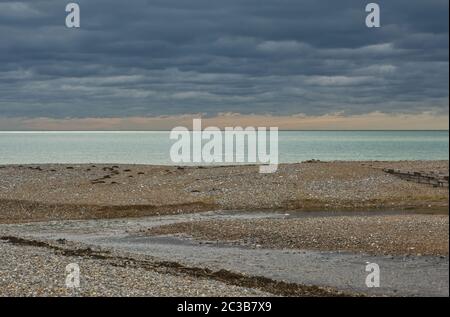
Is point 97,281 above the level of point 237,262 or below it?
above

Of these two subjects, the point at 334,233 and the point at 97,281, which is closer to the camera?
the point at 97,281

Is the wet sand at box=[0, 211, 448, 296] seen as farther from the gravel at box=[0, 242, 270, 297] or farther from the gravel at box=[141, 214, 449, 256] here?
the gravel at box=[141, 214, 449, 256]

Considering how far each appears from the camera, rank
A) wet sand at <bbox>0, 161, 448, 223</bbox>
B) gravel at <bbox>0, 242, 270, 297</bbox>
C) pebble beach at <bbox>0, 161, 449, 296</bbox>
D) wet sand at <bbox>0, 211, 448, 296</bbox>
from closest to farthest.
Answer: gravel at <bbox>0, 242, 270, 297</bbox> < wet sand at <bbox>0, 211, 448, 296</bbox> < pebble beach at <bbox>0, 161, 449, 296</bbox> < wet sand at <bbox>0, 161, 448, 223</bbox>

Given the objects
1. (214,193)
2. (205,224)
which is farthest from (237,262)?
(214,193)

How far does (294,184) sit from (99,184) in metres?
20.5

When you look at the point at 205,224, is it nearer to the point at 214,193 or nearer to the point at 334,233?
the point at 334,233

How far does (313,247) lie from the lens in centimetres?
3291

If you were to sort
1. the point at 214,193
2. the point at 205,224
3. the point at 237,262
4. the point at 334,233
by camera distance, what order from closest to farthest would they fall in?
the point at 237,262 < the point at 334,233 < the point at 205,224 < the point at 214,193

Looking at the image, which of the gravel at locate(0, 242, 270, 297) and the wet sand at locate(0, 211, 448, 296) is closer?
the gravel at locate(0, 242, 270, 297)

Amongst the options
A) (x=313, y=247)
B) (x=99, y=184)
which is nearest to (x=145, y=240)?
(x=313, y=247)

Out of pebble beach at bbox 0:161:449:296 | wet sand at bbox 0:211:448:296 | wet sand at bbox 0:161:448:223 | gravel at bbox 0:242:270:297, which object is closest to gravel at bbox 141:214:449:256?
pebble beach at bbox 0:161:449:296

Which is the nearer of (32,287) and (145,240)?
(32,287)

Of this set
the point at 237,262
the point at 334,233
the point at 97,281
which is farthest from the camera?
the point at 334,233
